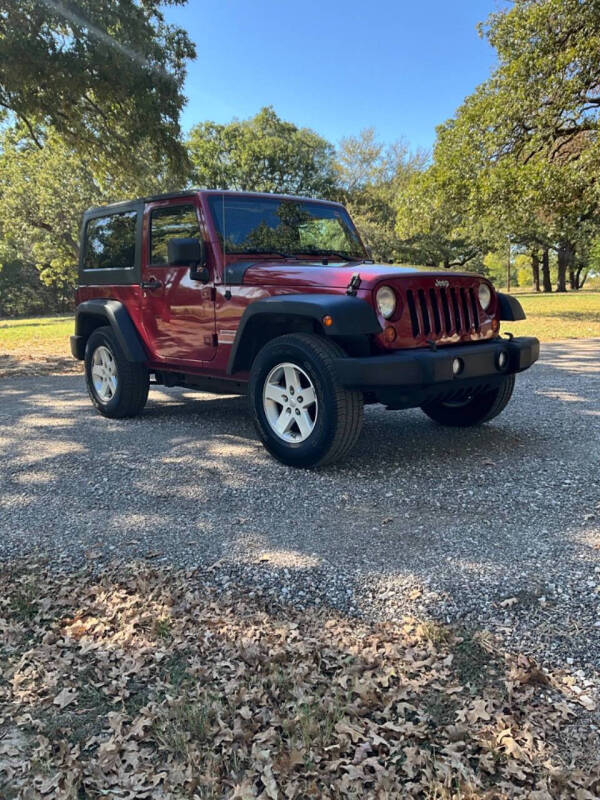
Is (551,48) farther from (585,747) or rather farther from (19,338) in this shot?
(585,747)

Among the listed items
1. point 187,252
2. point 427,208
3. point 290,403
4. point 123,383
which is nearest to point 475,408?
point 290,403

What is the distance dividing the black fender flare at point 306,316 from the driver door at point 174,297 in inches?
15.8

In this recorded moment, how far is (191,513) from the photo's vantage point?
3594 millimetres

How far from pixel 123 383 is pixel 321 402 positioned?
106 inches

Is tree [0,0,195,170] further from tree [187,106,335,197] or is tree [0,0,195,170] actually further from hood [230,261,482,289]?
tree [187,106,335,197]

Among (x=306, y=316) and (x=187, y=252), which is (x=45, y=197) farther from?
(x=306, y=316)

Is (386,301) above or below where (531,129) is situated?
below

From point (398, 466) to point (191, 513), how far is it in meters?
1.55

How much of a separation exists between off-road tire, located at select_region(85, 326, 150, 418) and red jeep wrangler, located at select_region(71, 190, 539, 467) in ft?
0.05

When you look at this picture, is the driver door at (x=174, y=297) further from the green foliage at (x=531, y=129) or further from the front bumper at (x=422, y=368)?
the green foliage at (x=531, y=129)

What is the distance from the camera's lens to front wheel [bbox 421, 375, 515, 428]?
16.5ft

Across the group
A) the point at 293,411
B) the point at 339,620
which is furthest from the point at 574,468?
the point at 339,620

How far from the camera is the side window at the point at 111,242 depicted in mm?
5812

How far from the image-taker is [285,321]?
4.46 m
